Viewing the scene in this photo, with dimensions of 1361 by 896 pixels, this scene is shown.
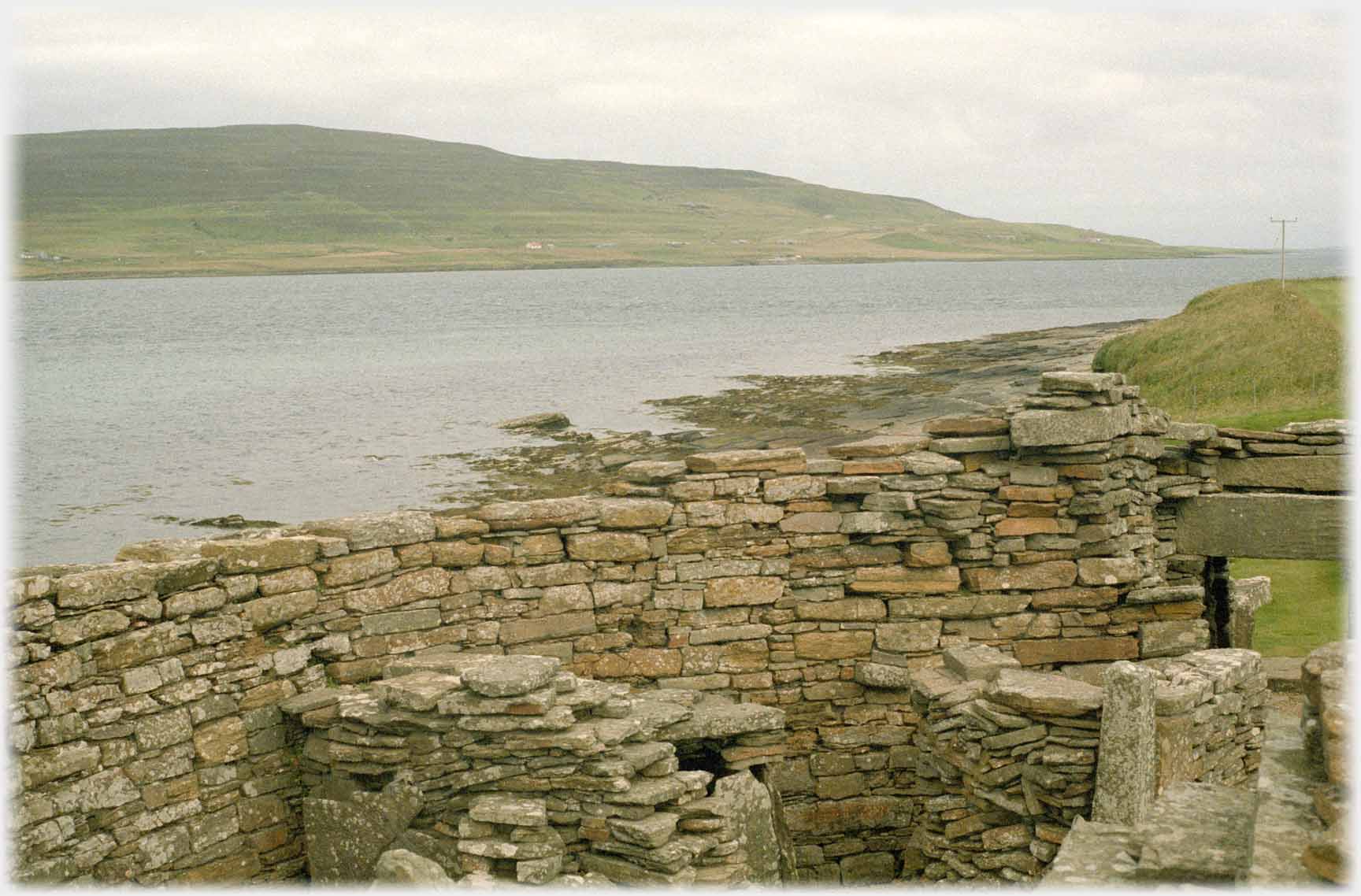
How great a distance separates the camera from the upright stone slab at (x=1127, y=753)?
8.91 m

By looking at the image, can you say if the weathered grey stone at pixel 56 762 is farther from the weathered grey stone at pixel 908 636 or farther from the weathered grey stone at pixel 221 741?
the weathered grey stone at pixel 908 636

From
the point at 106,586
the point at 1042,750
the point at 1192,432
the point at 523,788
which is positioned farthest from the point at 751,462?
the point at 106,586

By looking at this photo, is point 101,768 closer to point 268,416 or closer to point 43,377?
point 268,416

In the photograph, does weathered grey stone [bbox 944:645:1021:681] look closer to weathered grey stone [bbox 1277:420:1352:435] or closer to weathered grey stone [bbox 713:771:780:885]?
weathered grey stone [bbox 713:771:780:885]

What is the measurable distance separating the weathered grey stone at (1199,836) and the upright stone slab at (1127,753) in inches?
106

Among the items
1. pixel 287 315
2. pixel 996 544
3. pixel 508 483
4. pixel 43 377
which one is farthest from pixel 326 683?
pixel 287 315

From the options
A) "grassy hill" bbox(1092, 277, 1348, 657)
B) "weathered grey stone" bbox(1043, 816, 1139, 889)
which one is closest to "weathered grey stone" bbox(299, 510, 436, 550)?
"weathered grey stone" bbox(1043, 816, 1139, 889)

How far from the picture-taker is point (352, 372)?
68.8m

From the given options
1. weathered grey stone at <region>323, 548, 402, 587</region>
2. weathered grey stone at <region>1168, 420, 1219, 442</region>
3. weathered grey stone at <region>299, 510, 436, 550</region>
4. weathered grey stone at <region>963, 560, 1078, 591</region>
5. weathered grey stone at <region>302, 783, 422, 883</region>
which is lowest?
weathered grey stone at <region>302, 783, 422, 883</region>

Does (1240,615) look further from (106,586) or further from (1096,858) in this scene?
(106,586)

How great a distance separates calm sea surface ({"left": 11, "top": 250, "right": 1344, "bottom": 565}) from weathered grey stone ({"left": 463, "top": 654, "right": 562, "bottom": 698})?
2357cm

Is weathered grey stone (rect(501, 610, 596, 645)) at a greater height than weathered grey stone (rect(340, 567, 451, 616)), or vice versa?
weathered grey stone (rect(340, 567, 451, 616))

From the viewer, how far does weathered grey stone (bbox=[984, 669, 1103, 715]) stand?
931cm

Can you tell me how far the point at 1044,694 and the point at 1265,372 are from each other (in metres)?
27.9
